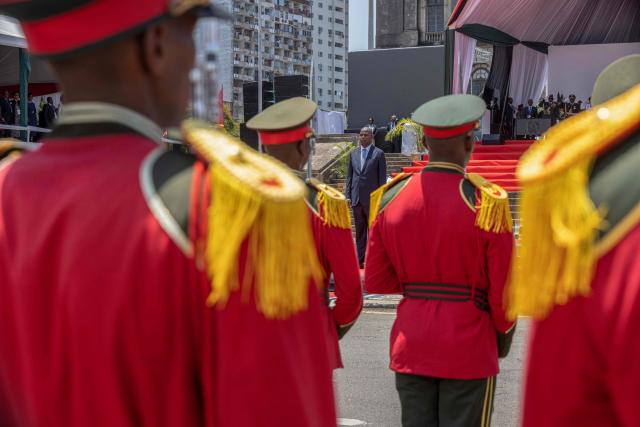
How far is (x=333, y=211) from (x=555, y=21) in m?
22.9

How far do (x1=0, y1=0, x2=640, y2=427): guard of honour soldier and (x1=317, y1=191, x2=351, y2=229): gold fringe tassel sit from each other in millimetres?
2763

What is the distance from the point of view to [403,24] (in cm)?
5278

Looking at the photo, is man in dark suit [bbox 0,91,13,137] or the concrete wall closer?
man in dark suit [bbox 0,91,13,137]

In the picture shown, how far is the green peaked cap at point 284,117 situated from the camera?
484 cm

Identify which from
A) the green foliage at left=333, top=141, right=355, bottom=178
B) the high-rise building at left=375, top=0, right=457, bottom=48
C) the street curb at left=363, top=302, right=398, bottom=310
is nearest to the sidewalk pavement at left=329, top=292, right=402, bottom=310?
the street curb at left=363, top=302, right=398, bottom=310

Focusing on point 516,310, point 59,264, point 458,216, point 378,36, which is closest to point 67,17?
point 59,264

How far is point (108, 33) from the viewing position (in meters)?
1.62

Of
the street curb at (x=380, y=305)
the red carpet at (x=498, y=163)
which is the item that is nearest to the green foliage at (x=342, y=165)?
the red carpet at (x=498, y=163)

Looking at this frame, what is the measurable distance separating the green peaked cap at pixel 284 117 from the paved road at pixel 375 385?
207 cm

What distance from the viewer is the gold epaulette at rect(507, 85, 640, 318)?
1493 millimetres

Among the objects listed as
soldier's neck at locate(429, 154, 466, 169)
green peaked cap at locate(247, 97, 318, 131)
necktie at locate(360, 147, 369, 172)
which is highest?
green peaked cap at locate(247, 97, 318, 131)

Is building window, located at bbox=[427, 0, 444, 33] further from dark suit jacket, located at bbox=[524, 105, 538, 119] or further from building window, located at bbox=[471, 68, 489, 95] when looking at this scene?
dark suit jacket, located at bbox=[524, 105, 538, 119]

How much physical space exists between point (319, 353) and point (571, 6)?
2571 centimetres

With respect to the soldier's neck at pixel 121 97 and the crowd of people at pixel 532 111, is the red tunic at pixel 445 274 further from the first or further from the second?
the crowd of people at pixel 532 111
